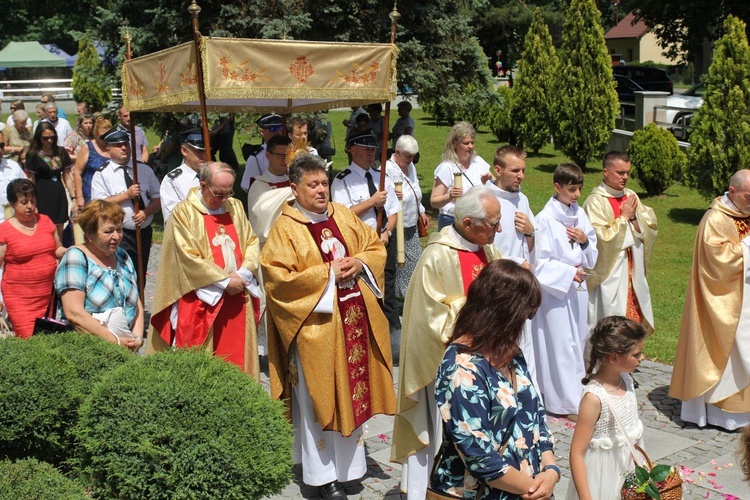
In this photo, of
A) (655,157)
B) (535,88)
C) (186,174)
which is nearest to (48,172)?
(186,174)

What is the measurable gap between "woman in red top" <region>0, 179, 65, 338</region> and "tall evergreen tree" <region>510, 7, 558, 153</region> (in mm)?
17486

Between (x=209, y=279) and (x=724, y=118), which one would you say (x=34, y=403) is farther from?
(x=724, y=118)

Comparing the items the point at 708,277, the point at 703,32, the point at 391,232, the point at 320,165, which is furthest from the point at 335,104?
the point at 703,32

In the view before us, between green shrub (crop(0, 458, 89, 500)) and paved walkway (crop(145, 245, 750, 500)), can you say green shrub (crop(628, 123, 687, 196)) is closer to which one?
paved walkway (crop(145, 245, 750, 500))

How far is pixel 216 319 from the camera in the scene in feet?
20.2

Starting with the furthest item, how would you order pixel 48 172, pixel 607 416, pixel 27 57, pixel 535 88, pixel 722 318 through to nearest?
pixel 27 57 → pixel 535 88 → pixel 48 172 → pixel 722 318 → pixel 607 416

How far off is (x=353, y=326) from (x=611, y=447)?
1896 mm

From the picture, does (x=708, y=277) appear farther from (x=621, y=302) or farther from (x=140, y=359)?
(x=140, y=359)

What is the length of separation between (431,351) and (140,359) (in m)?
1.73

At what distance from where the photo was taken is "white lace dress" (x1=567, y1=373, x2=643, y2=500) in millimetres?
4336

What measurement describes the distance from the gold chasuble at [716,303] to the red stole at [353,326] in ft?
9.26

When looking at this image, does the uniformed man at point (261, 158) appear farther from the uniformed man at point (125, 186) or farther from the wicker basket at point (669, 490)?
the wicker basket at point (669, 490)

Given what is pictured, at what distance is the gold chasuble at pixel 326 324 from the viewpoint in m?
5.40

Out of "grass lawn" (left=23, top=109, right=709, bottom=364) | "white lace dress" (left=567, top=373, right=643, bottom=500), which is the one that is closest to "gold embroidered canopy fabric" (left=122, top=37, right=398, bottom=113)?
"white lace dress" (left=567, top=373, right=643, bottom=500)
